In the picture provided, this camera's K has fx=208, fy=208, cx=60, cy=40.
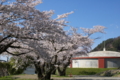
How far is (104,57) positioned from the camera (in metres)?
52.5

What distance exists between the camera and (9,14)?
1198 cm

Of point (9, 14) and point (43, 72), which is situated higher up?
point (9, 14)

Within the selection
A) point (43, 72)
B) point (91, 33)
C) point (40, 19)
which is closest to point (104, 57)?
point (91, 33)

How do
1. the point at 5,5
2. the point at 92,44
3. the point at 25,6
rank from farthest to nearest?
1. the point at 92,44
2. the point at 25,6
3. the point at 5,5

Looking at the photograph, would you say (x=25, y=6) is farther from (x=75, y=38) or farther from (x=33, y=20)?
(x=75, y=38)

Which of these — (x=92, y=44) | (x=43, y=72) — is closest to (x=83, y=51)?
(x=92, y=44)

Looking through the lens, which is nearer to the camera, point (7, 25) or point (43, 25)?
point (7, 25)

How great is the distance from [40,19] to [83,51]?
19352 millimetres

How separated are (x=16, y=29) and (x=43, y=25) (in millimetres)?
1662

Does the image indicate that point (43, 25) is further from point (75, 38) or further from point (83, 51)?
point (83, 51)

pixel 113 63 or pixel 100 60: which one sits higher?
pixel 100 60

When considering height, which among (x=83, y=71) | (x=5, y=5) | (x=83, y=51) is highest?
(x=5, y=5)

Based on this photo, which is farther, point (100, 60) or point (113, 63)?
point (100, 60)

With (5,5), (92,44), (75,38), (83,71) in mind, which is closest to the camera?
Result: (5,5)
